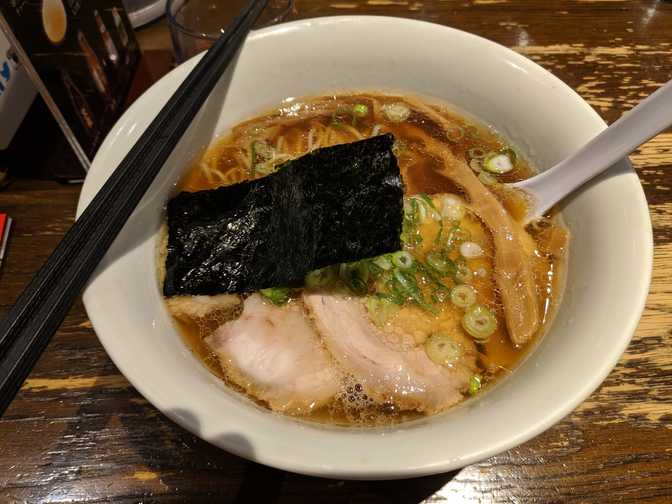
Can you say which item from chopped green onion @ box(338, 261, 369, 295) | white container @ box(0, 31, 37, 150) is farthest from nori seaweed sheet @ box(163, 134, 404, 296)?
white container @ box(0, 31, 37, 150)

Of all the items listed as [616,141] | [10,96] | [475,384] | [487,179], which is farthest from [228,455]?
[10,96]

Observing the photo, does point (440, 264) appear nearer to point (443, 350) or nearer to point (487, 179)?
point (443, 350)

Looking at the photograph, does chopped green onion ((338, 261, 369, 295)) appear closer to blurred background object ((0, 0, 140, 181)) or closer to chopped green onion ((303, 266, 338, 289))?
chopped green onion ((303, 266, 338, 289))

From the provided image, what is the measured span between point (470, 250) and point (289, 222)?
0.55 m

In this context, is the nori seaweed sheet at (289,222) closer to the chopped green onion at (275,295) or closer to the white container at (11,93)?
the chopped green onion at (275,295)

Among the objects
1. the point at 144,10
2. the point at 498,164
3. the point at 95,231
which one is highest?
the point at 144,10

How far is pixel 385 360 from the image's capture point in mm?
1273

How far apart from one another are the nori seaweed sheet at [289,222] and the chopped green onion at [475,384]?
1.28 ft

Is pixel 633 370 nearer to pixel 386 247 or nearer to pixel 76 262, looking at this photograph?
pixel 386 247

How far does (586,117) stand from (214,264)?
1.14m

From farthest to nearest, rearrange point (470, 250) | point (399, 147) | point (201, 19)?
point (201, 19) < point (399, 147) < point (470, 250)

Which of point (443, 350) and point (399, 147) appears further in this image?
point (399, 147)

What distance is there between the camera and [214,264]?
138cm

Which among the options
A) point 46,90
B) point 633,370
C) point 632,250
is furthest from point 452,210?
point 46,90
